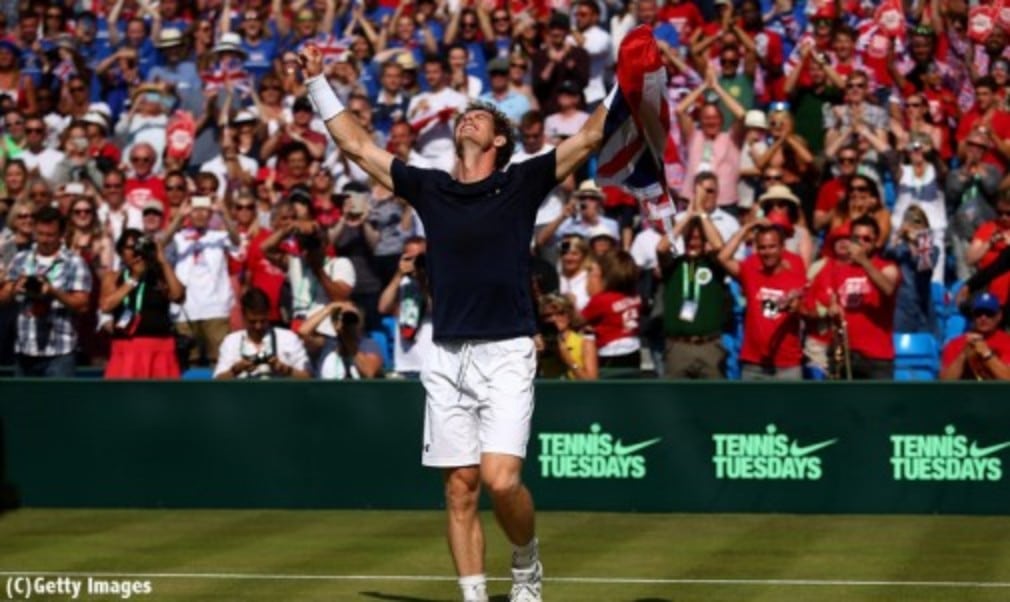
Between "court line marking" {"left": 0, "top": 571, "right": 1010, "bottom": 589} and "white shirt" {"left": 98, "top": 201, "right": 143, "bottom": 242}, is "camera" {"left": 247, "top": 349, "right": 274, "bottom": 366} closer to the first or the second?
"white shirt" {"left": 98, "top": 201, "right": 143, "bottom": 242}

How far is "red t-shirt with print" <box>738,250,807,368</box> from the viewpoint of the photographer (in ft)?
61.0

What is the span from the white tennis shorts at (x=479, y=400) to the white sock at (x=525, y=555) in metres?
0.52

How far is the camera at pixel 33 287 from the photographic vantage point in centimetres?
1953

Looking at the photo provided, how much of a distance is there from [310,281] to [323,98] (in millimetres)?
8898

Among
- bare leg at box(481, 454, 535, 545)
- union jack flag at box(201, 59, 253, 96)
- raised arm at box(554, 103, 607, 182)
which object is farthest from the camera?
union jack flag at box(201, 59, 253, 96)

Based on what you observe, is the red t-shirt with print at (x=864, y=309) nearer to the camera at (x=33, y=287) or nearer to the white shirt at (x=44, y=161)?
the camera at (x=33, y=287)

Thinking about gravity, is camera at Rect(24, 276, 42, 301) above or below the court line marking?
above

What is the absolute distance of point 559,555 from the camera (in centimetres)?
1456

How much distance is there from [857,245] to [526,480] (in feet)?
11.5

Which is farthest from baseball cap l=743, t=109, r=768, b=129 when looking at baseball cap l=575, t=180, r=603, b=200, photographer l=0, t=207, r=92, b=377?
photographer l=0, t=207, r=92, b=377

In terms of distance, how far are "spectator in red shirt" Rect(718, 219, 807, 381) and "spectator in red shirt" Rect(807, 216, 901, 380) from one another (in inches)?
10.0

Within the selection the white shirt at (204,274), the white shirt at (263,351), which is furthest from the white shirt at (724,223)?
the white shirt at (204,274)

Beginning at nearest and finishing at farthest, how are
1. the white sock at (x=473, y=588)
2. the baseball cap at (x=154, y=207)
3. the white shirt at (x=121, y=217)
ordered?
1. the white sock at (x=473, y=588)
2. the baseball cap at (x=154, y=207)
3. the white shirt at (x=121, y=217)

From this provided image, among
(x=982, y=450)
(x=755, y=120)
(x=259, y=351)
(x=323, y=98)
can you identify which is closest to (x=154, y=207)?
(x=259, y=351)
